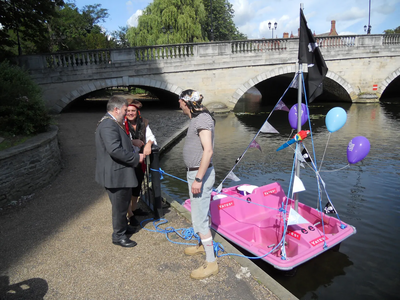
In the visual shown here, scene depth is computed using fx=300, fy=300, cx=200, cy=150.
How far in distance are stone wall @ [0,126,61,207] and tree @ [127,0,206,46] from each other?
62.3ft

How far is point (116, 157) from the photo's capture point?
127 inches

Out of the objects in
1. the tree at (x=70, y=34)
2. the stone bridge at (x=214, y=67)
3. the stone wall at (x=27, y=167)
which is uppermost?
the tree at (x=70, y=34)

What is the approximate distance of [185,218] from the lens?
4508 mm

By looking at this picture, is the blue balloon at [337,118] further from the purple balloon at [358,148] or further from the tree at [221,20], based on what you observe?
the tree at [221,20]

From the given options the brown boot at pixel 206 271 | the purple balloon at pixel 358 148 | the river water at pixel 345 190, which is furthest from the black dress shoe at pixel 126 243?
the purple balloon at pixel 358 148

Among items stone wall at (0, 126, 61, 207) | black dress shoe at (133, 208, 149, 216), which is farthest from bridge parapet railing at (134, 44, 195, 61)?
black dress shoe at (133, 208, 149, 216)

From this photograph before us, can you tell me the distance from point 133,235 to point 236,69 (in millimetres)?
15785

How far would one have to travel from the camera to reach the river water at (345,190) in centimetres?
396

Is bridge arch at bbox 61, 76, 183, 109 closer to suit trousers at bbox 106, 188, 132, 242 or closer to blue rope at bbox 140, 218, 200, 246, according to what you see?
blue rope at bbox 140, 218, 200, 246

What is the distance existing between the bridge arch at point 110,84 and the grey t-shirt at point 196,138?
14577mm

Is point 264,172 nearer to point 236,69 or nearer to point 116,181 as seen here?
point 116,181

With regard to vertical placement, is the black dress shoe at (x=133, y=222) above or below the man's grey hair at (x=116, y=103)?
below

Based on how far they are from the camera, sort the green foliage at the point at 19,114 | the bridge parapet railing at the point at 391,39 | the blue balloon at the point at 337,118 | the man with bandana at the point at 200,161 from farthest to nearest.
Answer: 1. the bridge parapet railing at the point at 391,39
2. the green foliage at the point at 19,114
3. the blue balloon at the point at 337,118
4. the man with bandana at the point at 200,161

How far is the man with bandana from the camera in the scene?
280cm
